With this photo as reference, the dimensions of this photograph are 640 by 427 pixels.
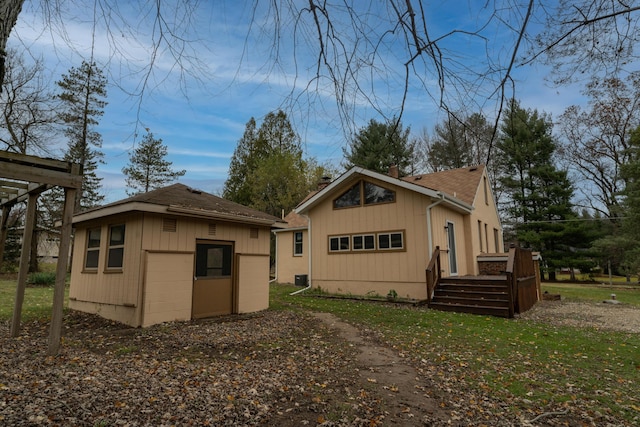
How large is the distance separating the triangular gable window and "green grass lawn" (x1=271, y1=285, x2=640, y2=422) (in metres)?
4.65

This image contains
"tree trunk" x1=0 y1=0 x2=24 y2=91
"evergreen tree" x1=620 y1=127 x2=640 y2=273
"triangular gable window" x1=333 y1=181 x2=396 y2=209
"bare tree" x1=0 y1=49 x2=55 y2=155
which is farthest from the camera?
→ "evergreen tree" x1=620 y1=127 x2=640 y2=273

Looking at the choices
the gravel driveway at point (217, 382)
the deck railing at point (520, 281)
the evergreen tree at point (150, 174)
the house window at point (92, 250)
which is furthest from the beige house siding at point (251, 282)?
the evergreen tree at point (150, 174)

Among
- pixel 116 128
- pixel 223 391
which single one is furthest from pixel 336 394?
pixel 116 128

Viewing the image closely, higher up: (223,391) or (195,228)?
(195,228)

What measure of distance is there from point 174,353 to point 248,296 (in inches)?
155

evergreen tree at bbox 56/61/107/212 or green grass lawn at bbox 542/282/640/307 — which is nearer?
evergreen tree at bbox 56/61/107/212

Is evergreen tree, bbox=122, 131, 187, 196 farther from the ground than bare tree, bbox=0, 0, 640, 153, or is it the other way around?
evergreen tree, bbox=122, 131, 187, 196

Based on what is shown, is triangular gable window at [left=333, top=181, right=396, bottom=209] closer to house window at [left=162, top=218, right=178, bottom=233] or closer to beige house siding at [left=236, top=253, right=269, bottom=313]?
Result: beige house siding at [left=236, top=253, right=269, bottom=313]

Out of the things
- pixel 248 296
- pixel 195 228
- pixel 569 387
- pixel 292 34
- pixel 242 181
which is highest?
pixel 242 181

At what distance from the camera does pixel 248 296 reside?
31.0 feet

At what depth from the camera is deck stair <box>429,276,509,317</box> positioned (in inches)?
389

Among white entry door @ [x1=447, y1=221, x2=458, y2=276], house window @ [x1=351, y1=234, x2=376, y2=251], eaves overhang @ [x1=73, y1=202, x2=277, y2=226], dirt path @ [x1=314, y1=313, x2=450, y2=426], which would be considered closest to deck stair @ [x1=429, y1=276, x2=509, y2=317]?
white entry door @ [x1=447, y1=221, x2=458, y2=276]

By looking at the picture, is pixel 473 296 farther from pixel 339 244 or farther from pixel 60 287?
pixel 60 287

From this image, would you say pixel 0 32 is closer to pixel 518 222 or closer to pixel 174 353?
pixel 174 353
